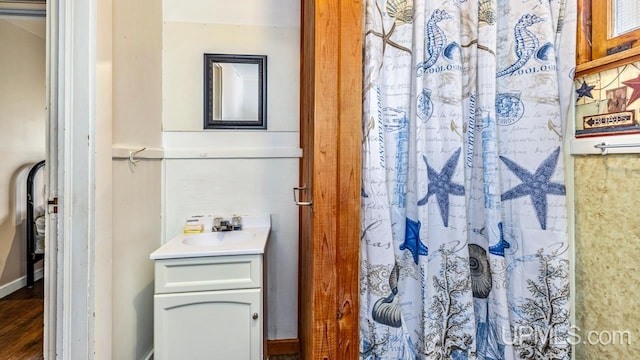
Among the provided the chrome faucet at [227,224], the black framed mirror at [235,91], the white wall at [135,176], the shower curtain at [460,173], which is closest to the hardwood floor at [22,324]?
the white wall at [135,176]

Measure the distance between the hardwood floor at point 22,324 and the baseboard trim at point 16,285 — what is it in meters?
0.04

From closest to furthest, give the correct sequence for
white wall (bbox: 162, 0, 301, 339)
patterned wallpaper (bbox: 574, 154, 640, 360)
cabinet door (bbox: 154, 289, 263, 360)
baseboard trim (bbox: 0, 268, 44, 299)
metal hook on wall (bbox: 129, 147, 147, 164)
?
patterned wallpaper (bbox: 574, 154, 640, 360) → cabinet door (bbox: 154, 289, 263, 360) → metal hook on wall (bbox: 129, 147, 147, 164) → white wall (bbox: 162, 0, 301, 339) → baseboard trim (bbox: 0, 268, 44, 299)

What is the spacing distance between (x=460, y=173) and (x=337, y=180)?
1.62ft

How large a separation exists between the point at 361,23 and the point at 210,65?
1176 millimetres

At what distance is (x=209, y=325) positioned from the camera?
1.37 metres

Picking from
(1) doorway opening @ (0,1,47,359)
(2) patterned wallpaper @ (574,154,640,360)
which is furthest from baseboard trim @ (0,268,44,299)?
(2) patterned wallpaper @ (574,154,640,360)

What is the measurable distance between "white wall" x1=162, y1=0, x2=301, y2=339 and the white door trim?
0.68m

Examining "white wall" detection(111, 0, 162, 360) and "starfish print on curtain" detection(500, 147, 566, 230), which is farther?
"white wall" detection(111, 0, 162, 360)

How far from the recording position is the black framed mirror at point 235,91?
6.10ft

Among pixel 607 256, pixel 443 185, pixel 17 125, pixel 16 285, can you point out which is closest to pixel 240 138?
pixel 443 185

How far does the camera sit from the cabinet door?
1.34 metres

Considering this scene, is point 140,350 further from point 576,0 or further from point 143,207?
point 576,0

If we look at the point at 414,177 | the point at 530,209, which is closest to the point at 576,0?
the point at 530,209

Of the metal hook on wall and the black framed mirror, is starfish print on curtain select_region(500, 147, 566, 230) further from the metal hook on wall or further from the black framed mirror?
the metal hook on wall
